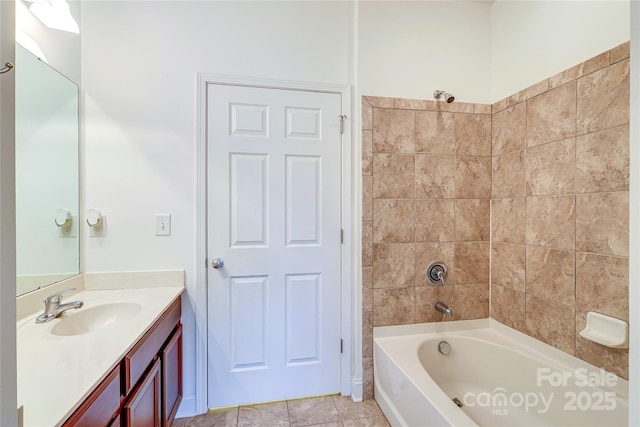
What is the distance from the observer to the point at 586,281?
4.47 ft

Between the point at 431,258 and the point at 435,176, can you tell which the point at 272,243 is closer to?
the point at 431,258

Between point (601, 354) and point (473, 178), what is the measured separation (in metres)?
1.12

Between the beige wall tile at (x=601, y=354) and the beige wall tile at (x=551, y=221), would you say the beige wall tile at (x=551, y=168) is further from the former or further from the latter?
the beige wall tile at (x=601, y=354)

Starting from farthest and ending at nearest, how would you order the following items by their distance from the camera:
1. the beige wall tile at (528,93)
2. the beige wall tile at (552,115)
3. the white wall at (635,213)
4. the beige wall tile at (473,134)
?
the beige wall tile at (473,134), the beige wall tile at (528,93), the beige wall tile at (552,115), the white wall at (635,213)

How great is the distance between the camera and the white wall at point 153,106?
1.60m

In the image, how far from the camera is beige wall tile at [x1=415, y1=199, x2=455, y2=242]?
1850 mm

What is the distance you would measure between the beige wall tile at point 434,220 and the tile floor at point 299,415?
1.12 m

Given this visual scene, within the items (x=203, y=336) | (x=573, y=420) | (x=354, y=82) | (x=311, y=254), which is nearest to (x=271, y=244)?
(x=311, y=254)

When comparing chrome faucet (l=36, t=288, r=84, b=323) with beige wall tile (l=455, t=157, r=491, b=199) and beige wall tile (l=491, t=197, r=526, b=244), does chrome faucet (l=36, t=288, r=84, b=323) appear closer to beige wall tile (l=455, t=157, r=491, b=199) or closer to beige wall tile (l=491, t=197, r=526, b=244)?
beige wall tile (l=455, t=157, r=491, b=199)

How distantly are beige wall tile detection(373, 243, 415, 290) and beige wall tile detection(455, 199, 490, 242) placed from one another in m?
0.39

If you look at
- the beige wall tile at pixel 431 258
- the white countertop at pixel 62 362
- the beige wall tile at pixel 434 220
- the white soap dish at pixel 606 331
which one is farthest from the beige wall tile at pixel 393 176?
the white countertop at pixel 62 362

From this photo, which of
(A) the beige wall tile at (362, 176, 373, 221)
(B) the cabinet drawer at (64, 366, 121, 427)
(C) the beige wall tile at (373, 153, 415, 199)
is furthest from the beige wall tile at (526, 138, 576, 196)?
(B) the cabinet drawer at (64, 366, 121, 427)

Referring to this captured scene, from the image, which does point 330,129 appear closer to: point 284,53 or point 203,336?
point 284,53

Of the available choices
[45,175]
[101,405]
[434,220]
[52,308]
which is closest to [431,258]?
[434,220]
